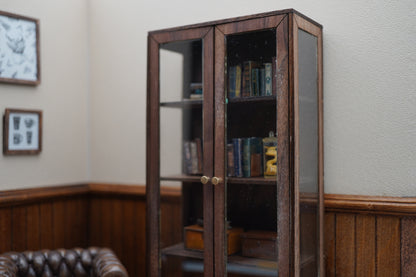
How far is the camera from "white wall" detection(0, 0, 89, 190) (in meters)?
3.20

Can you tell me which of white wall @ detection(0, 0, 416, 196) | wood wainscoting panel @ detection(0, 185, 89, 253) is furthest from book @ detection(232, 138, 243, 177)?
wood wainscoting panel @ detection(0, 185, 89, 253)

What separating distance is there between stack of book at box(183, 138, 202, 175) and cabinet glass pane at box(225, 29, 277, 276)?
0.66 feet

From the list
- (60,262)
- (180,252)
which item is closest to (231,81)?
(180,252)

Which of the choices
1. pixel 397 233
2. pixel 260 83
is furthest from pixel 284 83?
pixel 397 233

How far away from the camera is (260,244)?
2.47 metres

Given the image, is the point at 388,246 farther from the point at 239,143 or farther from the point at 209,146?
the point at 209,146

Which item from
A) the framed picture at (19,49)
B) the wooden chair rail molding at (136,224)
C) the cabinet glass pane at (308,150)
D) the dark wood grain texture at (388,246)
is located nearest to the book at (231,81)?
the cabinet glass pane at (308,150)

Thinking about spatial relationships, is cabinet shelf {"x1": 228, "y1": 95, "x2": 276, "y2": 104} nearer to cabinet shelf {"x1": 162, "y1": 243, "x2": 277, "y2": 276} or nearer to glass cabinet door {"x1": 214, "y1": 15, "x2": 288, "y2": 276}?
glass cabinet door {"x1": 214, "y1": 15, "x2": 288, "y2": 276}

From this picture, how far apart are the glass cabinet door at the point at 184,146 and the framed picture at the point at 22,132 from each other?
988 mm

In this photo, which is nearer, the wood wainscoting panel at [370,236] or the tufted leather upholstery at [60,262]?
the wood wainscoting panel at [370,236]

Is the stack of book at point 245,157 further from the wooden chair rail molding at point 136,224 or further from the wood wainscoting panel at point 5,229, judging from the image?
the wood wainscoting panel at point 5,229

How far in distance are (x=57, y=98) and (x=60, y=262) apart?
1.26 metres

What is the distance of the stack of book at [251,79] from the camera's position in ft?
7.95

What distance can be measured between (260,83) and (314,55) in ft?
1.23
